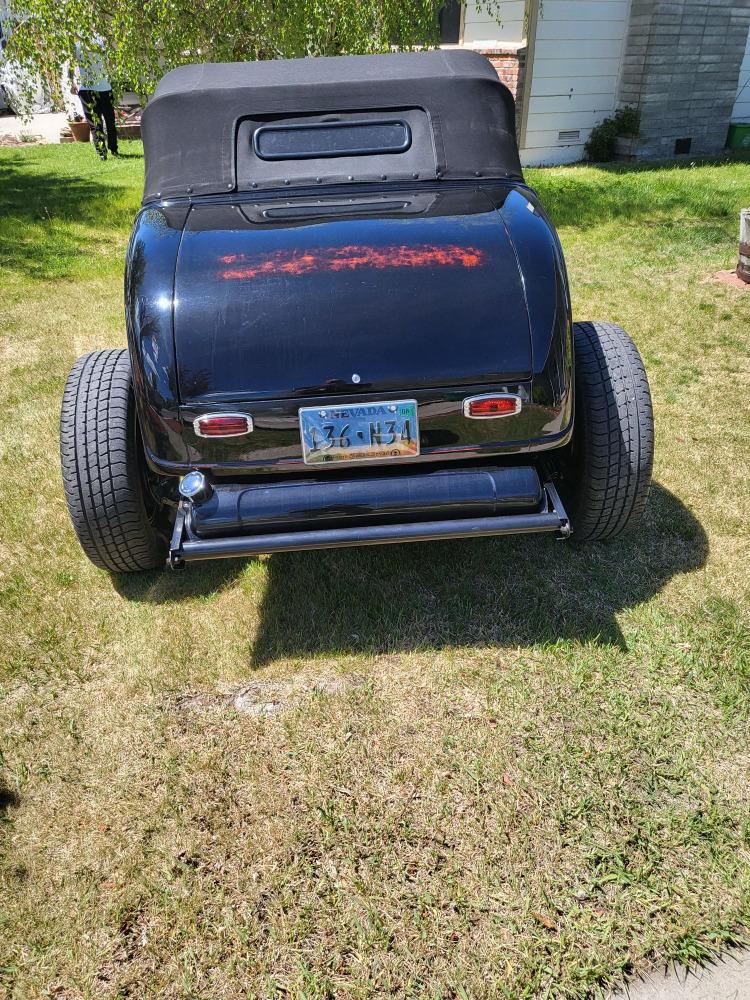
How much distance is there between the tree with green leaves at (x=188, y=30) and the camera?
727 centimetres

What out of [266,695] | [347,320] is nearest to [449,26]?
[347,320]

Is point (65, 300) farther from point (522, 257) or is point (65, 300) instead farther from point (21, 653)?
point (522, 257)

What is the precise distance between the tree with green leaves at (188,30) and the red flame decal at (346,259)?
611 centimetres

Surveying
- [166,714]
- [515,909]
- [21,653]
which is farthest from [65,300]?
[515,909]

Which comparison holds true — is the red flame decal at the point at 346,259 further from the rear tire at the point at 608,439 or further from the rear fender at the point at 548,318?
the rear tire at the point at 608,439

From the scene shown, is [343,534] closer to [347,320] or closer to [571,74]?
[347,320]

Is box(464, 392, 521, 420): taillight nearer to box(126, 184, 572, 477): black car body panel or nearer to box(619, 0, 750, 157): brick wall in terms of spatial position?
box(126, 184, 572, 477): black car body panel

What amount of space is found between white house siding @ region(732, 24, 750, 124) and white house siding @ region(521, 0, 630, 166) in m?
2.73

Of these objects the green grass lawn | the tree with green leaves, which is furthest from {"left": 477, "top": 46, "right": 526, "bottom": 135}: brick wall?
the green grass lawn

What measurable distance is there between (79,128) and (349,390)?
15424 millimetres

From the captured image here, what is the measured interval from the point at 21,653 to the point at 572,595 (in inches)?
84.9

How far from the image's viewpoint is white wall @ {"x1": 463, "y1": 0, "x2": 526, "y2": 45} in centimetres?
1095

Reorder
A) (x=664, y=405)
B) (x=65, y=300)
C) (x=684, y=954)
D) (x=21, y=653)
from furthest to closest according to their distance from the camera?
1. (x=65, y=300)
2. (x=664, y=405)
3. (x=21, y=653)
4. (x=684, y=954)

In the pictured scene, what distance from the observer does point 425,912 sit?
1.98 m
